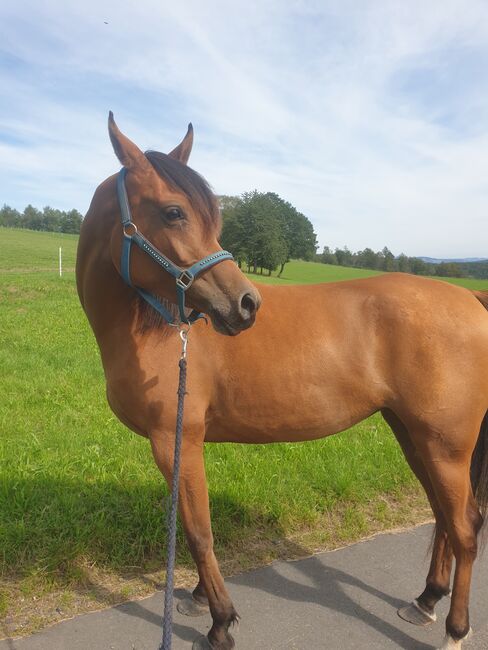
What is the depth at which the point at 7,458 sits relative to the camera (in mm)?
4172

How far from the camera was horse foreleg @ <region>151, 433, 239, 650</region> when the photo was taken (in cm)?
248

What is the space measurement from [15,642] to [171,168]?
2459 mm

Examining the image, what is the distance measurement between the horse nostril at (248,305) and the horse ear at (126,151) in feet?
2.57

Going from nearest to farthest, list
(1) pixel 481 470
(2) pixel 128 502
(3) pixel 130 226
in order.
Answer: (3) pixel 130 226
(1) pixel 481 470
(2) pixel 128 502

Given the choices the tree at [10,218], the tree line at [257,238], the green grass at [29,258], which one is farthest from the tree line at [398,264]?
the tree at [10,218]

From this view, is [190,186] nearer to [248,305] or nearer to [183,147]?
[183,147]

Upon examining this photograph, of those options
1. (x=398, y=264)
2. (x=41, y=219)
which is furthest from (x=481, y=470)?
(x=41, y=219)

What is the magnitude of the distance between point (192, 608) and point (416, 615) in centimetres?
132

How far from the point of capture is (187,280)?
2.12m

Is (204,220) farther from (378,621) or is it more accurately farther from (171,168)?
(378,621)

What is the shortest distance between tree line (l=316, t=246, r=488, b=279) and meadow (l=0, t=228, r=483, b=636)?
2234 inches

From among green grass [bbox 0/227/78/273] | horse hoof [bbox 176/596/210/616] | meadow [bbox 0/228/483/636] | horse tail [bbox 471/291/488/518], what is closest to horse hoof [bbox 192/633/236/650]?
horse hoof [bbox 176/596/210/616]

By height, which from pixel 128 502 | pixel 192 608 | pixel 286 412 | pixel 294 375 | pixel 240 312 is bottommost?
pixel 192 608

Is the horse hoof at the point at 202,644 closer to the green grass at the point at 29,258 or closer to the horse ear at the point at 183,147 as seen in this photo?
the horse ear at the point at 183,147
